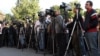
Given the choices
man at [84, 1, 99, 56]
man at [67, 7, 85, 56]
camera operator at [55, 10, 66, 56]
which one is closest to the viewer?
man at [84, 1, 99, 56]

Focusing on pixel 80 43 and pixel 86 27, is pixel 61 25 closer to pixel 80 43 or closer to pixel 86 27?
pixel 80 43

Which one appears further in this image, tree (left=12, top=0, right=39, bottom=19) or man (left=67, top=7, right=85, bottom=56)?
tree (left=12, top=0, right=39, bottom=19)

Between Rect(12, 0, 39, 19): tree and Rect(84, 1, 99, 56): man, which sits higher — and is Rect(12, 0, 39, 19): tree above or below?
above

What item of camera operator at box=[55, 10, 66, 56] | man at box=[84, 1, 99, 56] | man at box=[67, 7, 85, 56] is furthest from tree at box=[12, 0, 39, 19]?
man at box=[84, 1, 99, 56]

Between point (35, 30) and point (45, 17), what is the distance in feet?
3.89

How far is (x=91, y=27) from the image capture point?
29.9 feet

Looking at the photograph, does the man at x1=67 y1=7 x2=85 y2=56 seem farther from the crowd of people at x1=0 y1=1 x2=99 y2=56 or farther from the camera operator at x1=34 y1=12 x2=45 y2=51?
the camera operator at x1=34 y1=12 x2=45 y2=51

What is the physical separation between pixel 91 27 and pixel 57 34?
2628 millimetres

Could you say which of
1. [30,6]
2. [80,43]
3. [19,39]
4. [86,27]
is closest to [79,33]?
[80,43]

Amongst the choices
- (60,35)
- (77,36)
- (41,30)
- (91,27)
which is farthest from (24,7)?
(91,27)

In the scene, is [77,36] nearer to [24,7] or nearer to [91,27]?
[91,27]

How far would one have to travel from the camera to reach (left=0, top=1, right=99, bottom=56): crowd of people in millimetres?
9125

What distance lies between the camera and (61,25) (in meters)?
11.3

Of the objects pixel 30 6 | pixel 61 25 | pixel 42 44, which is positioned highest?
pixel 30 6
